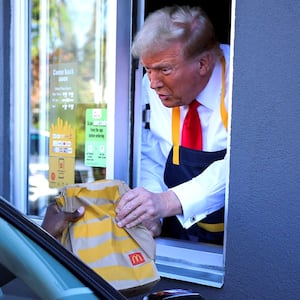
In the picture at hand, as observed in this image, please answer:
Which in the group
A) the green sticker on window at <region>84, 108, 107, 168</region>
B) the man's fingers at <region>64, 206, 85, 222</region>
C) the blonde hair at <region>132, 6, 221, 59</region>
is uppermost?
the blonde hair at <region>132, 6, 221, 59</region>

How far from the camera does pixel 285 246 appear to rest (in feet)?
10.5

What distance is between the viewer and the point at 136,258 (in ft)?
8.16

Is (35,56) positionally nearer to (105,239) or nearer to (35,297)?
(105,239)

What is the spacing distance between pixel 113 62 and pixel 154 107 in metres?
0.43

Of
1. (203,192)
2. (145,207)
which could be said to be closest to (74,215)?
(145,207)

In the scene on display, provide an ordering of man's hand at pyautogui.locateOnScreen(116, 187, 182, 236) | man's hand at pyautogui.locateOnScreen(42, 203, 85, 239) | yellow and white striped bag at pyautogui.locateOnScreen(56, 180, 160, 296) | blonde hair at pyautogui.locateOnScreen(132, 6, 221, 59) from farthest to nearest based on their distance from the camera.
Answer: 1. blonde hair at pyautogui.locateOnScreen(132, 6, 221, 59)
2. man's hand at pyautogui.locateOnScreen(116, 187, 182, 236)
3. man's hand at pyautogui.locateOnScreen(42, 203, 85, 239)
4. yellow and white striped bag at pyautogui.locateOnScreen(56, 180, 160, 296)

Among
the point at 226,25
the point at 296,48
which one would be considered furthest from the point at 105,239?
the point at 226,25

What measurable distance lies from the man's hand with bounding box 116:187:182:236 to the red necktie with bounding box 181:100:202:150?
0.43m

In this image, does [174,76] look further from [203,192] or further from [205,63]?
[203,192]

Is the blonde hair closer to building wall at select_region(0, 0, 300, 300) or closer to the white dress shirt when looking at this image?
the white dress shirt

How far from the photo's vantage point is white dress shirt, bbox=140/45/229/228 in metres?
3.46

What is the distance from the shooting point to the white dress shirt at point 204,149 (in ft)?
11.4

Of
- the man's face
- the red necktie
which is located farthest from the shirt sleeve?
the man's face

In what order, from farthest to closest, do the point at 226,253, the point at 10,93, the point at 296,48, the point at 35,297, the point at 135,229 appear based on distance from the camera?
the point at 10,93
the point at 226,253
the point at 296,48
the point at 135,229
the point at 35,297
